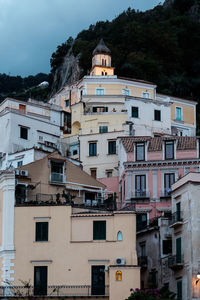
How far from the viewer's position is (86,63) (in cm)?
11006

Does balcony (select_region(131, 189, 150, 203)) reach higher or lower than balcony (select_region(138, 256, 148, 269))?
higher

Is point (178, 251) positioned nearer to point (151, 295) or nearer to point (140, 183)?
point (151, 295)

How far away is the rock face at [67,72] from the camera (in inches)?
4412

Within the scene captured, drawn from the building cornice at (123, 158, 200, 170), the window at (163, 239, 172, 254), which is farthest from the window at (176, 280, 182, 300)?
the building cornice at (123, 158, 200, 170)

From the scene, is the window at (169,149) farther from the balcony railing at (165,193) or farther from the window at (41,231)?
the window at (41,231)

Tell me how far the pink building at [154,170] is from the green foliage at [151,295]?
14.1 meters

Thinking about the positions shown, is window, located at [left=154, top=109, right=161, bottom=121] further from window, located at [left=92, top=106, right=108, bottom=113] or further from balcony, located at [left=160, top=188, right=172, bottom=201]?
balcony, located at [left=160, top=188, right=172, bottom=201]

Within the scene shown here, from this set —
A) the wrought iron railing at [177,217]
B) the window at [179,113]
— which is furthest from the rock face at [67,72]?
the wrought iron railing at [177,217]

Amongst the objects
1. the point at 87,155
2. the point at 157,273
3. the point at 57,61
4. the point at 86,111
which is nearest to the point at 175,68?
the point at 57,61

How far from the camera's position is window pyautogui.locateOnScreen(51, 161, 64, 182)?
6100cm

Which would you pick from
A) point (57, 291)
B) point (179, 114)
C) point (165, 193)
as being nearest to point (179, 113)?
point (179, 114)

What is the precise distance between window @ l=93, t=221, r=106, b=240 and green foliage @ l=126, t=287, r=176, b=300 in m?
5.05

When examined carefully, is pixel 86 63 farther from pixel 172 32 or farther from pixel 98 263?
pixel 98 263

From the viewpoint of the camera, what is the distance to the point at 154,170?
64625 millimetres
